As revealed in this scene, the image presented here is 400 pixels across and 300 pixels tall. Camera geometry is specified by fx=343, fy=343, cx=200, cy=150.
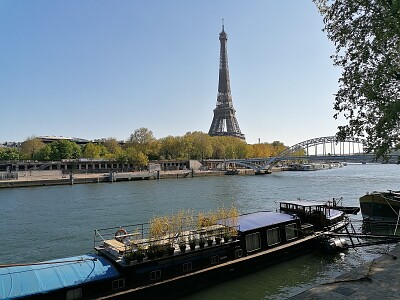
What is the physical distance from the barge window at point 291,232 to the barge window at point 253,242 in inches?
86.7

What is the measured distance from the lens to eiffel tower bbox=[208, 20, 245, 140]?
16325 centimetres

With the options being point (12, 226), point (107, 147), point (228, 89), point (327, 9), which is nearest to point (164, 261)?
point (327, 9)

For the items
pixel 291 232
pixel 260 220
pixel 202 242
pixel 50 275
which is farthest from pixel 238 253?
pixel 50 275

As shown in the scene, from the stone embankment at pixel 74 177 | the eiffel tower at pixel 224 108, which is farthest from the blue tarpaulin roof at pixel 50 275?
the eiffel tower at pixel 224 108

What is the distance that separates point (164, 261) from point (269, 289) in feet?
15.9

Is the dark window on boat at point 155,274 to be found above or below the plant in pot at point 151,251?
below

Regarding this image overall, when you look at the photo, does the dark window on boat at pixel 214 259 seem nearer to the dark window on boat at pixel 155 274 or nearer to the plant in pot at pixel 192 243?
the plant in pot at pixel 192 243

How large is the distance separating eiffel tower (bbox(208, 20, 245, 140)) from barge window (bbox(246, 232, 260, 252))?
5725 inches

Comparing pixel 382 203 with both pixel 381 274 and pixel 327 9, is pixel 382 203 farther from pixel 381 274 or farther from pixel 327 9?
pixel 327 9

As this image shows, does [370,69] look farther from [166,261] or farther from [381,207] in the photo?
[381,207]

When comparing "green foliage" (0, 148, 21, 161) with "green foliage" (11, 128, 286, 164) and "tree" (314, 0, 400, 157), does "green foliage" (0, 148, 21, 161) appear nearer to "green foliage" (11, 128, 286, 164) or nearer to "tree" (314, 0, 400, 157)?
"green foliage" (11, 128, 286, 164)

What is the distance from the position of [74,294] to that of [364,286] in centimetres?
902

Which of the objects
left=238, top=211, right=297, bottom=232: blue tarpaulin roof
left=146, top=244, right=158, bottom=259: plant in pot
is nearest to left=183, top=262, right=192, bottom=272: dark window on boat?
left=146, top=244, right=158, bottom=259: plant in pot

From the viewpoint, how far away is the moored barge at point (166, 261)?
10.6 m
